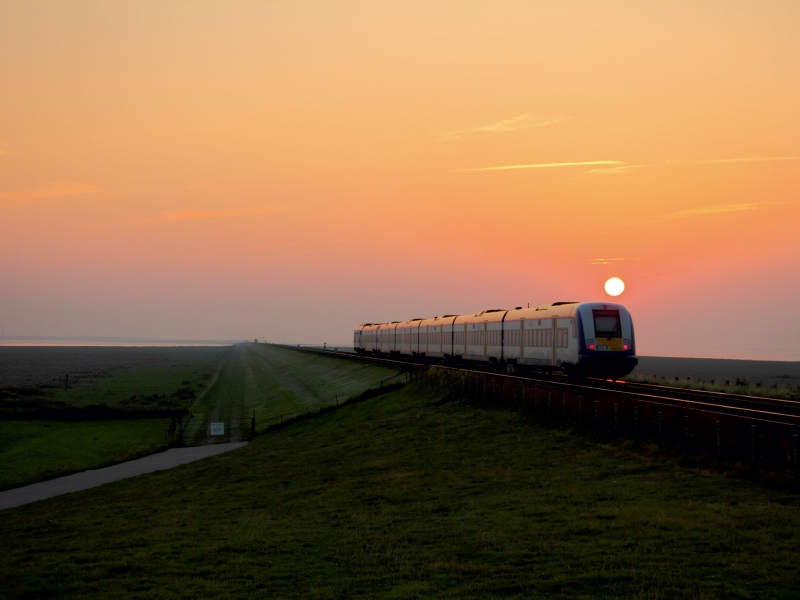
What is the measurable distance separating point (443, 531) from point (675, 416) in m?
8.19

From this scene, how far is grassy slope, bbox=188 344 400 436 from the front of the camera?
206 ft

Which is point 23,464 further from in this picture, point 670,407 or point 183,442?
point 670,407

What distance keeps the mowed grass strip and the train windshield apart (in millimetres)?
17513

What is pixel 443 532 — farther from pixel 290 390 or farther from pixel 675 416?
pixel 290 390

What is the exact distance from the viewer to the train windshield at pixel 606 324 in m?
39.5

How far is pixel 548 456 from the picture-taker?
23.6m

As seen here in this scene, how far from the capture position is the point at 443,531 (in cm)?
1675

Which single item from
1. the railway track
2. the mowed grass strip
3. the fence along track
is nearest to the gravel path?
the mowed grass strip

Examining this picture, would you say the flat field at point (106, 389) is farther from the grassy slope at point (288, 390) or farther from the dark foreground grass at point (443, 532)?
the dark foreground grass at point (443, 532)

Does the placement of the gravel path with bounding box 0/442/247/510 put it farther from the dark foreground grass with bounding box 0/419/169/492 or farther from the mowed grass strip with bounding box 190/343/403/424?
the mowed grass strip with bounding box 190/343/403/424

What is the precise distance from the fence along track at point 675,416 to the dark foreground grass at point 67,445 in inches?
943

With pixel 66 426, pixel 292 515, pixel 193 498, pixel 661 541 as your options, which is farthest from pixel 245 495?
pixel 66 426

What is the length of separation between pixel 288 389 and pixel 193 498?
184 feet

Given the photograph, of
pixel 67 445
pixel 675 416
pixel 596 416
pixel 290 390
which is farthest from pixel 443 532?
pixel 290 390
